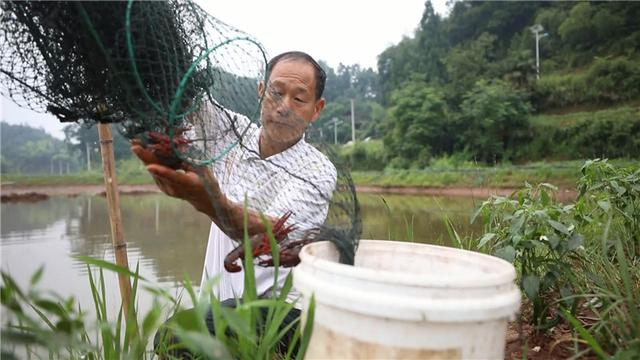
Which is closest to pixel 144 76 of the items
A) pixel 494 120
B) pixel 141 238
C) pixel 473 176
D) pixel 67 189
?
pixel 141 238

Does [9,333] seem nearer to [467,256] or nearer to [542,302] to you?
[467,256]

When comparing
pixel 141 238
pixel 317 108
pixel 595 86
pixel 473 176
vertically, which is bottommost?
pixel 141 238

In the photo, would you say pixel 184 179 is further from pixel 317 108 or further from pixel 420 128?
pixel 420 128

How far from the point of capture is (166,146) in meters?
1.02

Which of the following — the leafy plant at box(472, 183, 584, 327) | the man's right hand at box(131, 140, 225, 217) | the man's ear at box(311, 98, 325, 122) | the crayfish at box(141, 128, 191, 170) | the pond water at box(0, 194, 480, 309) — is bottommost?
the pond water at box(0, 194, 480, 309)

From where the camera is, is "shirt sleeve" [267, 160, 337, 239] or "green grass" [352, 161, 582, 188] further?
"green grass" [352, 161, 582, 188]

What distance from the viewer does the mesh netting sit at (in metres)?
1.02

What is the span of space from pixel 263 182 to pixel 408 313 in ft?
2.95

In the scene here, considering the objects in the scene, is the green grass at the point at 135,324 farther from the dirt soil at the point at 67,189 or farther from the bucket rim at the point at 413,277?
the dirt soil at the point at 67,189

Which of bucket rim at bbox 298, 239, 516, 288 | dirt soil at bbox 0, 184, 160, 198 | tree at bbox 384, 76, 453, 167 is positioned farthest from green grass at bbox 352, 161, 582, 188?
dirt soil at bbox 0, 184, 160, 198

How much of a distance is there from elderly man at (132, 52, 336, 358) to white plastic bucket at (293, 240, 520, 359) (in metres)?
0.40

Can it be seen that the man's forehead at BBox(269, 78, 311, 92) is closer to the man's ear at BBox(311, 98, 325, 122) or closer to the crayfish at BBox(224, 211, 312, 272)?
the man's ear at BBox(311, 98, 325, 122)

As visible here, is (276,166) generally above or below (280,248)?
above

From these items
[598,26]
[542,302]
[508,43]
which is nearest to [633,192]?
[542,302]
